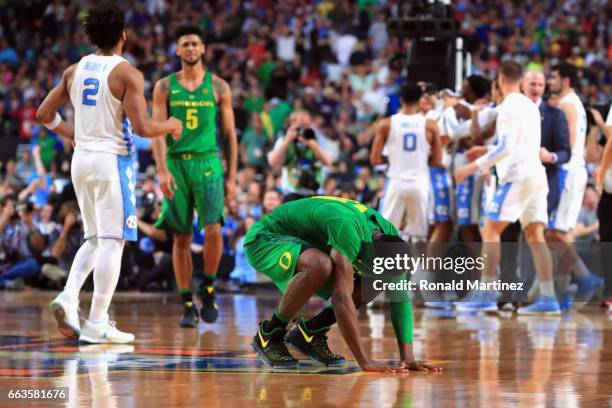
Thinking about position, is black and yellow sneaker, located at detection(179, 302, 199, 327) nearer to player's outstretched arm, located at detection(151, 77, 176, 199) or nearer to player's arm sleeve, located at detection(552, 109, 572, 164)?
player's outstretched arm, located at detection(151, 77, 176, 199)

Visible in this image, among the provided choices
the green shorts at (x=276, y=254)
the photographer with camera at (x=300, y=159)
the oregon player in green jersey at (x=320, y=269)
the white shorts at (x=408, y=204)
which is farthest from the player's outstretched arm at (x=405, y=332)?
the photographer with camera at (x=300, y=159)

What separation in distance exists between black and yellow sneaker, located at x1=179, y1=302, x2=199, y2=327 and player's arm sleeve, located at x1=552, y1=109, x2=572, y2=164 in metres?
3.79

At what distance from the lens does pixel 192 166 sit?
10.4m

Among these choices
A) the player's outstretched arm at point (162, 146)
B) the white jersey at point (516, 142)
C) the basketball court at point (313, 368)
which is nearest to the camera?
the basketball court at point (313, 368)

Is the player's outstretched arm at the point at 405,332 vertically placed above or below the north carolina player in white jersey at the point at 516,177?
below

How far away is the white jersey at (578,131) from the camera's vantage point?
1219cm

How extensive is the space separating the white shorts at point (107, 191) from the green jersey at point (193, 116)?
62.4 inches

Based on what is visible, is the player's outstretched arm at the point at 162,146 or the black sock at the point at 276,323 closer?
the black sock at the point at 276,323

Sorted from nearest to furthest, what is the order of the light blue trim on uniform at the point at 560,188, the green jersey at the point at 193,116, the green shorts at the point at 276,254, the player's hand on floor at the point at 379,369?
the player's hand on floor at the point at 379,369 → the green shorts at the point at 276,254 → the green jersey at the point at 193,116 → the light blue trim on uniform at the point at 560,188

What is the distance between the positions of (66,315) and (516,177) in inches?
174

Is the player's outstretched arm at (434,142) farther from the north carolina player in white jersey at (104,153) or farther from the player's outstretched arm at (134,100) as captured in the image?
the player's outstretched arm at (134,100)

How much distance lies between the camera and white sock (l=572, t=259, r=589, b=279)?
40.8ft

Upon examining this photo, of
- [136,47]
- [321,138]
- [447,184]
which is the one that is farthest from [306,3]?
[447,184]

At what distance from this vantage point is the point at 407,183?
485 inches
